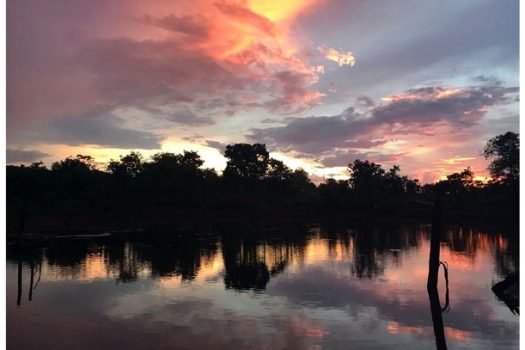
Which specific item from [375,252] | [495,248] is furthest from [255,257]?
[495,248]

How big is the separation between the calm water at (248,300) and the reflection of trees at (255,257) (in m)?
0.09

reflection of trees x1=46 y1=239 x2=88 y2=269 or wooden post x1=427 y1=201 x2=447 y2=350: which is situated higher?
wooden post x1=427 y1=201 x2=447 y2=350

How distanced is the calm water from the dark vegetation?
28.2 m

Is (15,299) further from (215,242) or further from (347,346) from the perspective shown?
(215,242)

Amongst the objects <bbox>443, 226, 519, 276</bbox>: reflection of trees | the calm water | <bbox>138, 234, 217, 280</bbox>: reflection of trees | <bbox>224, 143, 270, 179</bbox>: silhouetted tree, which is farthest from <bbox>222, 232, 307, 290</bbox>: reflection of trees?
<bbox>224, 143, 270, 179</bbox>: silhouetted tree

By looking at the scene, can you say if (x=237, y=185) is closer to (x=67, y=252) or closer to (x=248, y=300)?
(x=67, y=252)

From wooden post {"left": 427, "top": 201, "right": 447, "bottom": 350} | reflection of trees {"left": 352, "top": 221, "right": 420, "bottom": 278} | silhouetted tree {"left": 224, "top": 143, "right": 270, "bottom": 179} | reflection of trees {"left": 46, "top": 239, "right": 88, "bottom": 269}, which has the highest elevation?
silhouetted tree {"left": 224, "top": 143, "right": 270, "bottom": 179}

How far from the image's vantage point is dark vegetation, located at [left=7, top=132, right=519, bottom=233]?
175 feet

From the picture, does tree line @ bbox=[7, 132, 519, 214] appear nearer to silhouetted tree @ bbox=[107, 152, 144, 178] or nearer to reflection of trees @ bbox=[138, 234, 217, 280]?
silhouetted tree @ bbox=[107, 152, 144, 178]

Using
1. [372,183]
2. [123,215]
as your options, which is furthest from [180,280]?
[372,183]

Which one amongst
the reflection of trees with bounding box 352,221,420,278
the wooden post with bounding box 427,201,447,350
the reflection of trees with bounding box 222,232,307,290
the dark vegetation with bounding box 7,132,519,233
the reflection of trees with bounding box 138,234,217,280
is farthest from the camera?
the dark vegetation with bounding box 7,132,519,233

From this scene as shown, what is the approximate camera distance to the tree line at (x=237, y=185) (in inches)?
2223

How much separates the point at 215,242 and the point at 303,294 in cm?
1649

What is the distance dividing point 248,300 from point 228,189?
56232 mm
